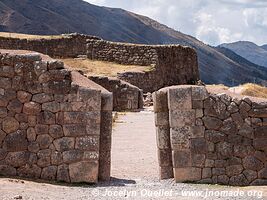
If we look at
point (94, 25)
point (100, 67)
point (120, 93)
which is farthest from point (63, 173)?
point (94, 25)

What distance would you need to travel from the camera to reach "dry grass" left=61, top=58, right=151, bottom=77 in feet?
135

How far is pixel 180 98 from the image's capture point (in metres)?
13.0

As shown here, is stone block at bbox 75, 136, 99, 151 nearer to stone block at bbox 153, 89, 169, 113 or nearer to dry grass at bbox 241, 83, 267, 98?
stone block at bbox 153, 89, 169, 113

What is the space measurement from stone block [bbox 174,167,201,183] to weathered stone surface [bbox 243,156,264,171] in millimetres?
1128

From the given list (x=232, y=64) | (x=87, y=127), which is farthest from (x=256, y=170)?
(x=232, y=64)

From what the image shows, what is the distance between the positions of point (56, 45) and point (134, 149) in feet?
94.8

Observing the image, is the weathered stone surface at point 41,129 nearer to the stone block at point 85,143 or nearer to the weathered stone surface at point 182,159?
the stone block at point 85,143

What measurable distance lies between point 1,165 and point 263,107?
633 centimetres

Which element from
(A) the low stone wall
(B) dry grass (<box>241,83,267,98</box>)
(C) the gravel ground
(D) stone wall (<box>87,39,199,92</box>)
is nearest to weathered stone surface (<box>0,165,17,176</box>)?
(C) the gravel ground

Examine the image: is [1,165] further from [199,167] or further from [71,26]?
[71,26]

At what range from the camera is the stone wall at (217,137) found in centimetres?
1291

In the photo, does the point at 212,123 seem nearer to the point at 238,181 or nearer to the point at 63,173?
the point at 238,181

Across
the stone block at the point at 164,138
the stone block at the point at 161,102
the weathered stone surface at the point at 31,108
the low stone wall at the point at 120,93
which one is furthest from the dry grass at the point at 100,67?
the weathered stone surface at the point at 31,108

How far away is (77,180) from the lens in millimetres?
12750
